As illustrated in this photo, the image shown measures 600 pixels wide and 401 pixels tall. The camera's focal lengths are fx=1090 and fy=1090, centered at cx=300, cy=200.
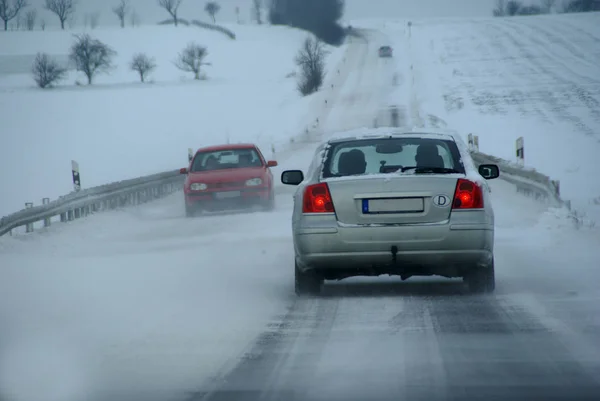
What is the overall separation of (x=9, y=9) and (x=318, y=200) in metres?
138

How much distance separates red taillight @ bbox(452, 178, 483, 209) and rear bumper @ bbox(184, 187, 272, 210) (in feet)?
40.8

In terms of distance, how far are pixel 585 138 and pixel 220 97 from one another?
4789 cm

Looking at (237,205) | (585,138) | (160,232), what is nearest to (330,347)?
(160,232)

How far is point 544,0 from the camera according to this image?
196m

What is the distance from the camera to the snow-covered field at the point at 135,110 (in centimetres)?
4628

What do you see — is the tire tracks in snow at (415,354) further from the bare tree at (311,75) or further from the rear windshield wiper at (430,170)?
the bare tree at (311,75)

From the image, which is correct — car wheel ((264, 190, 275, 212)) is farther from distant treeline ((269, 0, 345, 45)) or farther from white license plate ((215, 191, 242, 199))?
distant treeline ((269, 0, 345, 45))

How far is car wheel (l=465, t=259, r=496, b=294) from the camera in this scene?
31.9 ft

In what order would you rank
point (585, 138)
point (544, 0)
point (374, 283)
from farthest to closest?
point (544, 0) → point (585, 138) → point (374, 283)

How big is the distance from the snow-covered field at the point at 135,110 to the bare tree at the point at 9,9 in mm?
7955

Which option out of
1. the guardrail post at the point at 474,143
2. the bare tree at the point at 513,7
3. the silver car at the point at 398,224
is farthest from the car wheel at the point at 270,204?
the bare tree at the point at 513,7

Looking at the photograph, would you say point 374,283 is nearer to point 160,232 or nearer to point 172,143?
point 160,232

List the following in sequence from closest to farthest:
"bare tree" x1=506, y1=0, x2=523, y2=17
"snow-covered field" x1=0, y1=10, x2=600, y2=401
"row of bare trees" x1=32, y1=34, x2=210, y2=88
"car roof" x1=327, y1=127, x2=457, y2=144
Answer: "snow-covered field" x1=0, y1=10, x2=600, y2=401
"car roof" x1=327, y1=127, x2=457, y2=144
"row of bare trees" x1=32, y1=34, x2=210, y2=88
"bare tree" x1=506, y1=0, x2=523, y2=17

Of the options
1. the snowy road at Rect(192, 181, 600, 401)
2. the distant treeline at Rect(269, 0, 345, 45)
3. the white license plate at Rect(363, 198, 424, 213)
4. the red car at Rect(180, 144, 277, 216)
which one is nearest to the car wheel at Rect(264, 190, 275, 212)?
the red car at Rect(180, 144, 277, 216)
